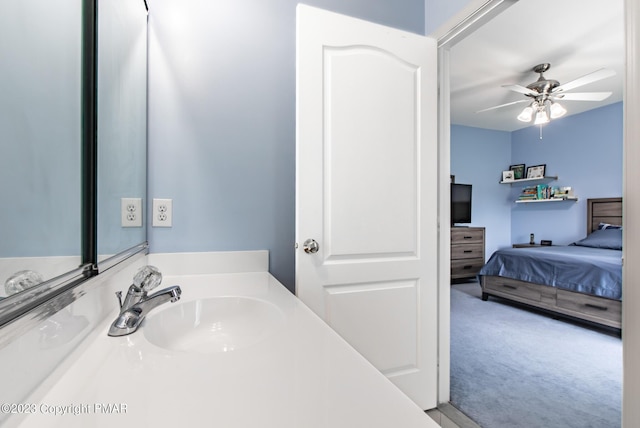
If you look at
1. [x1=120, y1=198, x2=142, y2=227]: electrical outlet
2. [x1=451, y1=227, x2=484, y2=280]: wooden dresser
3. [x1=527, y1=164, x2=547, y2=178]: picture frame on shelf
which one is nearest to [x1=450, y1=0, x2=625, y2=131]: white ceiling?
[x1=527, y1=164, x2=547, y2=178]: picture frame on shelf

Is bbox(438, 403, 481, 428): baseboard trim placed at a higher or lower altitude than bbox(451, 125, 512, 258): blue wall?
lower

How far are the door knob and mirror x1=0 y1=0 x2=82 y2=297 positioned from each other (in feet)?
2.73

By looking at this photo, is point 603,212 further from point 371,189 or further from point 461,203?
point 371,189

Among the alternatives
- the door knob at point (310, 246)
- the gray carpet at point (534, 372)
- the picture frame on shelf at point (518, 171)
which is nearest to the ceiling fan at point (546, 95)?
the picture frame on shelf at point (518, 171)

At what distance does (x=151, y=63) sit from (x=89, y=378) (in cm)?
131

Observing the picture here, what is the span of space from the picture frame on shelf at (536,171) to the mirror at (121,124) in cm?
559

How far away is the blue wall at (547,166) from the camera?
4141mm

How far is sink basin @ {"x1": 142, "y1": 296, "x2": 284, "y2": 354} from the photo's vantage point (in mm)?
831

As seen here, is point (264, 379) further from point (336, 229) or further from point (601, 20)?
point (601, 20)

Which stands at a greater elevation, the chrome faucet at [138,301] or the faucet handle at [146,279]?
the faucet handle at [146,279]

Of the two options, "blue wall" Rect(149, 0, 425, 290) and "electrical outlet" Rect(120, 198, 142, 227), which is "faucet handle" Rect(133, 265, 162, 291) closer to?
"electrical outlet" Rect(120, 198, 142, 227)

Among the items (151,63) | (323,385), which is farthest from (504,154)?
(323,385)

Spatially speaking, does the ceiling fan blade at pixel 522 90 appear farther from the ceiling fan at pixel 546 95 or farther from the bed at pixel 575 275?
the bed at pixel 575 275

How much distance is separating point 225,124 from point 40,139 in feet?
3.12
